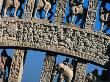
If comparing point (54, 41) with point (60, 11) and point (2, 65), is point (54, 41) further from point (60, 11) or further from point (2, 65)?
point (2, 65)

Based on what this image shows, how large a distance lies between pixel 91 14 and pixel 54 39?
1107 mm

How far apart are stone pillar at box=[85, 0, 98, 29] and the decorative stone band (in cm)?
20

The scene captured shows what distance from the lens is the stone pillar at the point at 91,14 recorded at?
35.9 ft

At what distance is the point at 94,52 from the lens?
10.9 meters

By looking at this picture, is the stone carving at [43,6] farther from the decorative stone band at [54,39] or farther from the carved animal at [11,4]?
the carved animal at [11,4]

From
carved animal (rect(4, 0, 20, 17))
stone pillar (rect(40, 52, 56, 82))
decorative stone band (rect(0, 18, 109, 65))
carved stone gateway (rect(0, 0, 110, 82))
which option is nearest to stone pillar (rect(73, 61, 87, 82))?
carved stone gateway (rect(0, 0, 110, 82))

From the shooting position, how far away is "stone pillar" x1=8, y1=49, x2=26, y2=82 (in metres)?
10.9

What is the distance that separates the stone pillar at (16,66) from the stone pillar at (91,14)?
69.1 inches

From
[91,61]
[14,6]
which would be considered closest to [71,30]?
[91,61]

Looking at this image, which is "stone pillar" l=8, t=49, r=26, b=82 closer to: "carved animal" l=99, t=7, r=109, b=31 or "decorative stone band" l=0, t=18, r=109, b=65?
"decorative stone band" l=0, t=18, r=109, b=65

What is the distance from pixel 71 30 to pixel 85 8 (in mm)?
695

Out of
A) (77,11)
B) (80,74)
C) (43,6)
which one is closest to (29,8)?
(43,6)

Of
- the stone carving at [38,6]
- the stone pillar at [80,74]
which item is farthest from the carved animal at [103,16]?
the stone carving at [38,6]

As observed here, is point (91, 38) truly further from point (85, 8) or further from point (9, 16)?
point (9, 16)
